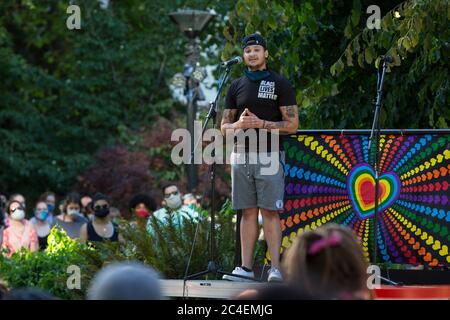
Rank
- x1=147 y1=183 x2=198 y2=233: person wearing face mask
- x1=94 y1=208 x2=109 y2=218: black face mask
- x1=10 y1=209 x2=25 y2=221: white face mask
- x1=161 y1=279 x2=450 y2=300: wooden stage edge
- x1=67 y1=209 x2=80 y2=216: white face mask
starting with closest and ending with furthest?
x1=161 y1=279 x2=450 y2=300: wooden stage edge → x1=147 y1=183 x2=198 y2=233: person wearing face mask → x1=94 y1=208 x2=109 y2=218: black face mask → x1=10 y1=209 x2=25 y2=221: white face mask → x1=67 y1=209 x2=80 y2=216: white face mask

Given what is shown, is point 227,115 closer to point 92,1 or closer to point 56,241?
point 56,241

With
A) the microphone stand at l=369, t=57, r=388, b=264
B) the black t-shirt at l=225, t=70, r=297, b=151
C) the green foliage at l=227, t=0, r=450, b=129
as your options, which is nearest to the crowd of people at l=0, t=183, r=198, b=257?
the green foliage at l=227, t=0, r=450, b=129

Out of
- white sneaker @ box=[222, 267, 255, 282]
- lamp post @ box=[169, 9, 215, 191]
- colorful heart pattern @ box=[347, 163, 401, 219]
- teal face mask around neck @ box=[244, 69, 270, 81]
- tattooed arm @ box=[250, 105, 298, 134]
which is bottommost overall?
white sneaker @ box=[222, 267, 255, 282]

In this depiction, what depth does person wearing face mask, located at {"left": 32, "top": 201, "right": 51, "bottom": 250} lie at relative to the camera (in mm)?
15016

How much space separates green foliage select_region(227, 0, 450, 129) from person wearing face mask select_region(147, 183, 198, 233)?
1711 mm

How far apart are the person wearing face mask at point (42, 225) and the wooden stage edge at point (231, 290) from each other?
19.0 feet

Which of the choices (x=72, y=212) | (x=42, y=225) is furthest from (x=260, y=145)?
(x=72, y=212)

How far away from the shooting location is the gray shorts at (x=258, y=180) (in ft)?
30.5

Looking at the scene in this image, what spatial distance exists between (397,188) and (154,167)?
69.5 feet

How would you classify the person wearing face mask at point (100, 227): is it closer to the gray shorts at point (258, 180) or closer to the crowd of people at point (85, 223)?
the crowd of people at point (85, 223)

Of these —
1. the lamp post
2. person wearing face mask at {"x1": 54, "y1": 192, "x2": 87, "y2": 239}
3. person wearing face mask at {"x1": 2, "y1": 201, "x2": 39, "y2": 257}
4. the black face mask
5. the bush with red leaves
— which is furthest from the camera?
the bush with red leaves

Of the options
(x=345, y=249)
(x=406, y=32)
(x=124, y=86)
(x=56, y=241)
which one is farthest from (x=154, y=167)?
(x=345, y=249)

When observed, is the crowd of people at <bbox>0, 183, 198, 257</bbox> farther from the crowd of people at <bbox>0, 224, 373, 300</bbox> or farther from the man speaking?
the crowd of people at <bbox>0, 224, 373, 300</bbox>

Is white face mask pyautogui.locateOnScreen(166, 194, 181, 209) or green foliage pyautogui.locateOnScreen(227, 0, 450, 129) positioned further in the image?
white face mask pyautogui.locateOnScreen(166, 194, 181, 209)
